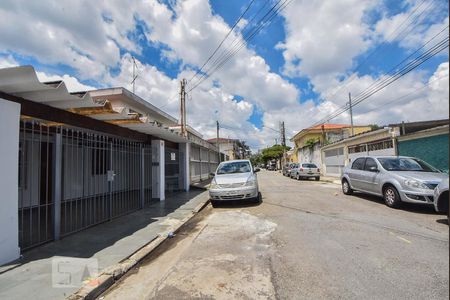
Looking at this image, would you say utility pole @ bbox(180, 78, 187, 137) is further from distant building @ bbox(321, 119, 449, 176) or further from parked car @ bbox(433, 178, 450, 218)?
parked car @ bbox(433, 178, 450, 218)

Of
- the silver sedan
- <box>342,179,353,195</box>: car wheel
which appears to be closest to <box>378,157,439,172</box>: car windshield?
<box>342,179,353,195</box>: car wheel

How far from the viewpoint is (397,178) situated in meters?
8.62

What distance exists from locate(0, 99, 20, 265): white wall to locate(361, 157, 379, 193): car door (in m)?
10.1

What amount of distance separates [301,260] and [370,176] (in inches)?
276

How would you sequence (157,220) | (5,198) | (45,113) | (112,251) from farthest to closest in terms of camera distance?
(157,220) < (45,113) < (112,251) < (5,198)

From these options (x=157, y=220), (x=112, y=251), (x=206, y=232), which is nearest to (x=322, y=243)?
(x=206, y=232)

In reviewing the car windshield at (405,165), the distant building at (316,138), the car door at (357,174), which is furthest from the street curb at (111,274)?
the distant building at (316,138)

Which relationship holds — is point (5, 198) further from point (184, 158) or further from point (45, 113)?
point (184, 158)

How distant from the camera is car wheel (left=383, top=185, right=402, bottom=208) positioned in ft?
28.2

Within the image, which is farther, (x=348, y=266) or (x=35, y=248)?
(x=35, y=248)

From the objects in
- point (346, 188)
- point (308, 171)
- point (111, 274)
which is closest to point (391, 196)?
point (346, 188)

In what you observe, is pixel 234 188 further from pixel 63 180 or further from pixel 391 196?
pixel 63 180

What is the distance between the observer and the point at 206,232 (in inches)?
262

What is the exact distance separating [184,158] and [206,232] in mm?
9838
